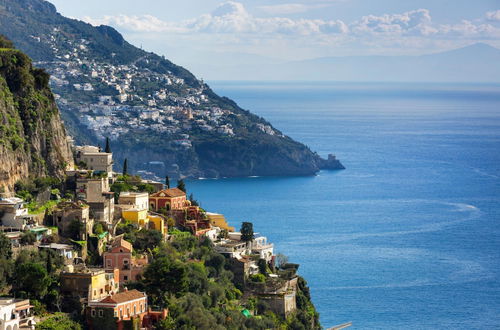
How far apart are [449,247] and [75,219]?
134 ft

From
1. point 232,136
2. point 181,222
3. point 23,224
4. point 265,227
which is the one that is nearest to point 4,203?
point 23,224

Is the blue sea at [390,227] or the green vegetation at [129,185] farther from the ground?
the green vegetation at [129,185]

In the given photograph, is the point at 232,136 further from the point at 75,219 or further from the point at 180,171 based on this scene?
the point at 75,219

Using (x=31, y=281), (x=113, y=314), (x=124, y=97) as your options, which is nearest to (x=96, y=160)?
(x=31, y=281)

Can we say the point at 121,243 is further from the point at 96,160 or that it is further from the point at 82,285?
the point at 96,160

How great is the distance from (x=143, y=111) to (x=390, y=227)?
160ft

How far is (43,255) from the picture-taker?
1706 inches

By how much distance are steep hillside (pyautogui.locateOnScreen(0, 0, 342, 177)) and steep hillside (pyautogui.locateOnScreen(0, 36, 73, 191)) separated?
57185 millimetres

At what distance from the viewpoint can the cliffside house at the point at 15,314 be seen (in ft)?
125

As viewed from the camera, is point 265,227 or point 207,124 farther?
point 207,124

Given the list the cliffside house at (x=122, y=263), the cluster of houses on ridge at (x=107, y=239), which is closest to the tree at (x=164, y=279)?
the cliffside house at (x=122, y=263)

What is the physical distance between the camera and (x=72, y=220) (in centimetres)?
4628

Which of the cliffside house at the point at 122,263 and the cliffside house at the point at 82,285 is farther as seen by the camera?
the cliffside house at the point at 122,263

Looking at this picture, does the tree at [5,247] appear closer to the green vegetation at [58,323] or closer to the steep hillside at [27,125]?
the green vegetation at [58,323]
